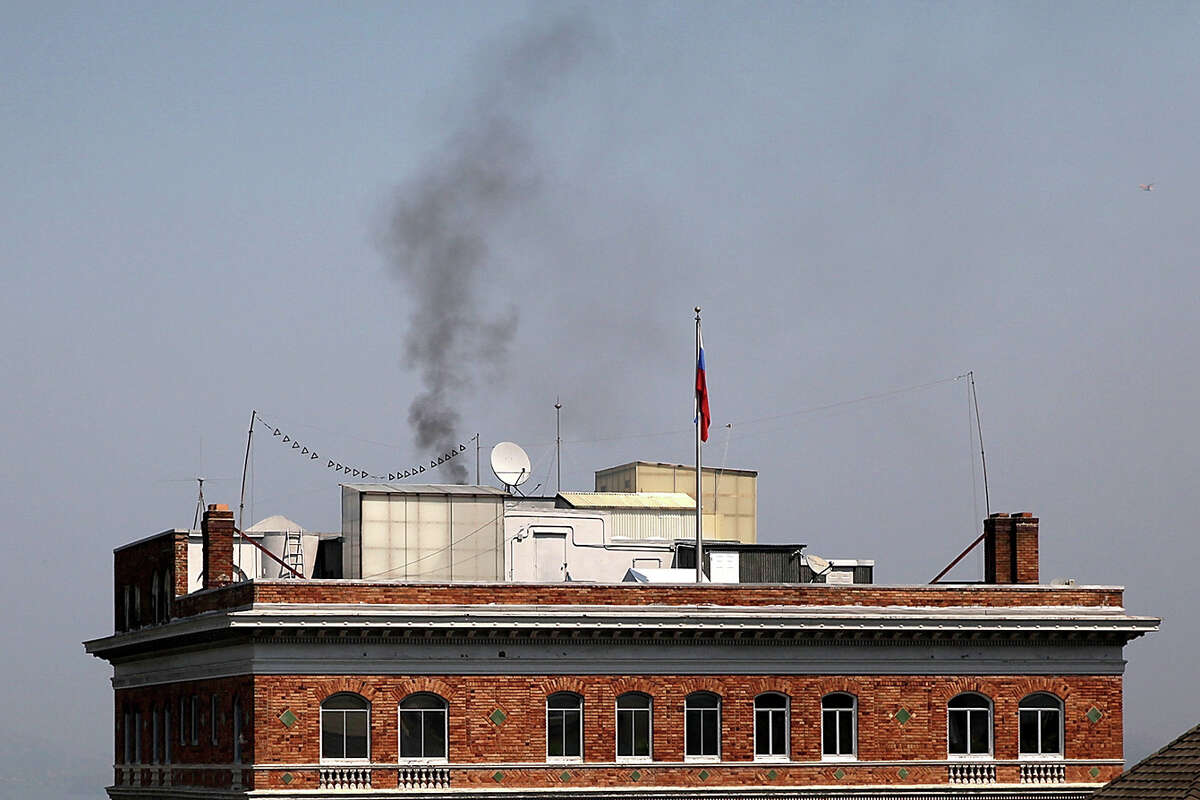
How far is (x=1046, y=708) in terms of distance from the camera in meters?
64.4

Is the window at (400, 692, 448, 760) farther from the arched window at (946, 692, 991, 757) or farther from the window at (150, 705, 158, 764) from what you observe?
the arched window at (946, 692, 991, 757)

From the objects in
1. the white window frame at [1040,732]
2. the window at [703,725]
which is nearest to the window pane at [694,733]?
the window at [703,725]

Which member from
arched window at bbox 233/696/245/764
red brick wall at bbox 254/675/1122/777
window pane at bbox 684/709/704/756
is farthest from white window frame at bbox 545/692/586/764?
arched window at bbox 233/696/245/764

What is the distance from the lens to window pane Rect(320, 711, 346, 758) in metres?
59.5

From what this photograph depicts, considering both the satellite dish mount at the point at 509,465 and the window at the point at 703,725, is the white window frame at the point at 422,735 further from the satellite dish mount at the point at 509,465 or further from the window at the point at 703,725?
the satellite dish mount at the point at 509,465

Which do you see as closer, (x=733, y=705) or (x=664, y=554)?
(x=733, y=705)

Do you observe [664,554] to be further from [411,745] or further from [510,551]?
[411,745]

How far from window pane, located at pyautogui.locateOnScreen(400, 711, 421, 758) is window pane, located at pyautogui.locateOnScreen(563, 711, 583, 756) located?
3.86 meters

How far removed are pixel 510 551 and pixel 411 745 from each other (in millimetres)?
12220

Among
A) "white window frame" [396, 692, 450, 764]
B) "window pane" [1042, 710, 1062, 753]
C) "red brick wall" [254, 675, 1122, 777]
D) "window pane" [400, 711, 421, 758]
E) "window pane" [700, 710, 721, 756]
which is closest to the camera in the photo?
"red brick wall" [254, 675, 1122, 777]

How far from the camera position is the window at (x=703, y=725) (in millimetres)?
62312

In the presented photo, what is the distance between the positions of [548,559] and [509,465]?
352 cm

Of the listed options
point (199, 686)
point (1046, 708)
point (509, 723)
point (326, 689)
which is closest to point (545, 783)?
point (509, 723)

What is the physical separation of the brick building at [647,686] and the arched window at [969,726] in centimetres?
6
